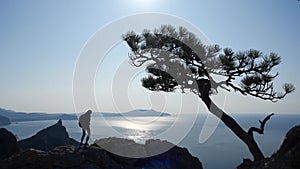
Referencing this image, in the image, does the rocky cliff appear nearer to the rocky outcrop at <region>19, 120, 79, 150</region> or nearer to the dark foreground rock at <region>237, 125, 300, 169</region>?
the dark foreground rock at <region>237, 125, 300, 169</region>

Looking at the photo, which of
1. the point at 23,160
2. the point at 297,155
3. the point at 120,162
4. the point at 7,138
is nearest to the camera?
the point at 297,155

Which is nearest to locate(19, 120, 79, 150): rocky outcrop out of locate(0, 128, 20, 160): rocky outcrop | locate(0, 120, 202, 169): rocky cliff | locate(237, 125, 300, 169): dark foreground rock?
locate(0, 128, 20, 160): rocky outcrop

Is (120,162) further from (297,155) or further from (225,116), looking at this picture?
(297,155)

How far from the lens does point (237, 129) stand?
10.7 m

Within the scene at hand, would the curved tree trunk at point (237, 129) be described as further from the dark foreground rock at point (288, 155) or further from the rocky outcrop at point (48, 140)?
the rocky outcrop at point (48, 140)

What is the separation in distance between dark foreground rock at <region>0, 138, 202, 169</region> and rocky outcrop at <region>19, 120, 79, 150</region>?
17360 millimetres

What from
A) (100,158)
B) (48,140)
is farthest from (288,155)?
(48,140)

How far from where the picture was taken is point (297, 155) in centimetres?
567

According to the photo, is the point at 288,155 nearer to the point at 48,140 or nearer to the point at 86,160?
the point at 86,160

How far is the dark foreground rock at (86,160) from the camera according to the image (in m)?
7.81

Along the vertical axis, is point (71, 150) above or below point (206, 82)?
below

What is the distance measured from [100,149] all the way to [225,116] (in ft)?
17.3

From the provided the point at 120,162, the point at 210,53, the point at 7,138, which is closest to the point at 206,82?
the point at 210,53

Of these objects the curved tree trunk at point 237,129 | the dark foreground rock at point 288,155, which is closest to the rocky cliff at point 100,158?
the curved tree trunk at point 237,129
